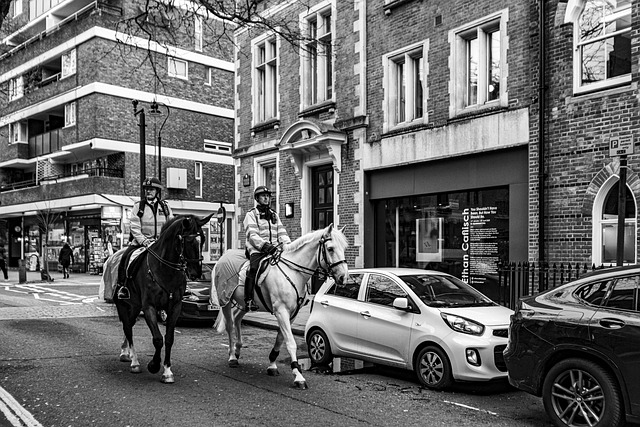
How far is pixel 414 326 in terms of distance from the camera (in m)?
8.62

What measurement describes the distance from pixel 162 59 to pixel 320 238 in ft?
105

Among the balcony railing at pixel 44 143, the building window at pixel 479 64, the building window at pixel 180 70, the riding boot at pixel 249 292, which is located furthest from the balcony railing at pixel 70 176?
the riding boot at pixel 249 292

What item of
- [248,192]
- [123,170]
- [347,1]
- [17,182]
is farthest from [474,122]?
[17,182]

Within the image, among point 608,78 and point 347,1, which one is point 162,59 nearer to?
point 347,1

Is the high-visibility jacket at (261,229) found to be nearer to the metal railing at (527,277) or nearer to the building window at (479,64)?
the metal railing at (527,277)

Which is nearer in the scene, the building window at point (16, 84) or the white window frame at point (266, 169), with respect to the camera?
the white window frame at point (266, 169)

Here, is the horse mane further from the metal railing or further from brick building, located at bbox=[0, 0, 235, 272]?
brick building, located at bbox=[0, 0, 235, 272]

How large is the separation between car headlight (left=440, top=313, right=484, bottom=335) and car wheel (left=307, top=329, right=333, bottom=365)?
7.37 feet

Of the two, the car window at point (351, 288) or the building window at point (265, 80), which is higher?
the building window at point (265, 80)

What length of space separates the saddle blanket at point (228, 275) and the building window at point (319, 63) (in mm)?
10333

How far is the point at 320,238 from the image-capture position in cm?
873

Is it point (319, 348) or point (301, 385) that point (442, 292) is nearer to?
point (319, 348)

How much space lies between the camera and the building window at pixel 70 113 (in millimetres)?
35719

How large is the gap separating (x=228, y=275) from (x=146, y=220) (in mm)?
1473
